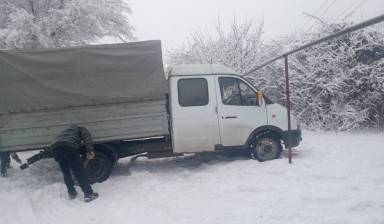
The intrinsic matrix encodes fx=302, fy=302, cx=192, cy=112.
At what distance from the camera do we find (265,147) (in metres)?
7.10

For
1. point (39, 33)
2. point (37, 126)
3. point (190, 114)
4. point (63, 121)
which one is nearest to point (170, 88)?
point (190, 114)

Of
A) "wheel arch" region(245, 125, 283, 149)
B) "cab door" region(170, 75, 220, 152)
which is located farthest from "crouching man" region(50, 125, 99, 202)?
"wheel arch" region(245, 125, 283, 149)

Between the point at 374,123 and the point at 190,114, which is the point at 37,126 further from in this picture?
the point at 374,123

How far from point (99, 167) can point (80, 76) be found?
197cm

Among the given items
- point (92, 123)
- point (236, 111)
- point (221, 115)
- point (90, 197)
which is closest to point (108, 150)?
point (92, 123)

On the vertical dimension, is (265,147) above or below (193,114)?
below

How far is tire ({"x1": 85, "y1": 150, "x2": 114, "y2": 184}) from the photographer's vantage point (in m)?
6.43

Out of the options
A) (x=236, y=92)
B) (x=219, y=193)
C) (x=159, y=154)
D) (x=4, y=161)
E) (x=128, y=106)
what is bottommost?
(x=219, y=193)

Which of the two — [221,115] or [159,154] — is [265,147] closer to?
[221,115]

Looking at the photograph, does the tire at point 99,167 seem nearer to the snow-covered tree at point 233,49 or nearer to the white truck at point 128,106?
the white truck at point 128,106

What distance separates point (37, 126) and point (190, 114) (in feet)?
10.4

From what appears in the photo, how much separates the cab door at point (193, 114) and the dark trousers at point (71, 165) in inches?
82.9

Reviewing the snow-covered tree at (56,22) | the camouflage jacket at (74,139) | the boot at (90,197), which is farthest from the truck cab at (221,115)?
the snow-covered tree at (56,22)

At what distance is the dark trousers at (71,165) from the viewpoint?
527 cm
